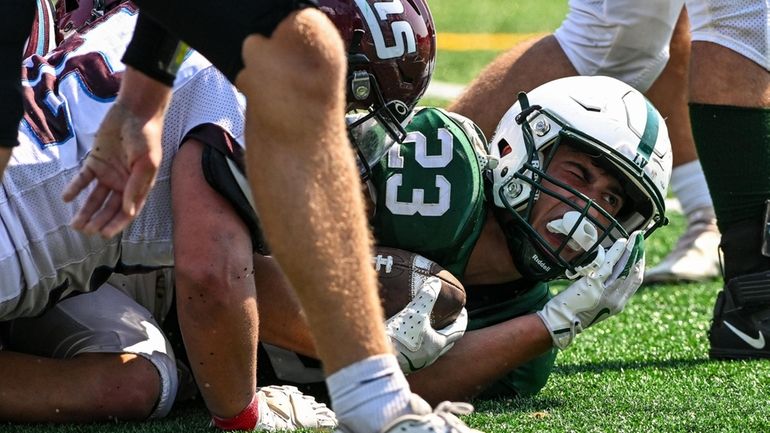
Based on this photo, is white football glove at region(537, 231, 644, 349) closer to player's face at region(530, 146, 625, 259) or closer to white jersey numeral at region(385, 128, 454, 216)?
player's face at region(530, 146, 625, 259)

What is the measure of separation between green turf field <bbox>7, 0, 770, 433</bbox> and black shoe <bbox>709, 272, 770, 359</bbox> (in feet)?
0.21

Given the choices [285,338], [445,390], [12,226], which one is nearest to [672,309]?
[445,390]

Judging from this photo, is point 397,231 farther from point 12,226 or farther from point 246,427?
point 12,226

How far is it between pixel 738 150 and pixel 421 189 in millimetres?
927

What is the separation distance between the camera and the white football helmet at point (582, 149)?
301 centimetres

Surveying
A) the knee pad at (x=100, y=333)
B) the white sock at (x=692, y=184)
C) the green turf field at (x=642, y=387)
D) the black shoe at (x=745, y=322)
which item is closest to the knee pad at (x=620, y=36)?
the white sock at (x=692, y=184)

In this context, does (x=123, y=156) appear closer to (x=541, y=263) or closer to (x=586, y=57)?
(x=541, y=263)

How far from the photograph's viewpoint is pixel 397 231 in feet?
9.55

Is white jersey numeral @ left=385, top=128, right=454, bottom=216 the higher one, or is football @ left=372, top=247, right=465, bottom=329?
white jersey numeral @ left=385, top=128, right=454, bottom=216

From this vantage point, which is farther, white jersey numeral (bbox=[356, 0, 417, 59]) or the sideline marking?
the sideline marking

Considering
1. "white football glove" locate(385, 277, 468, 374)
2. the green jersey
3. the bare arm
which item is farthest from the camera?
the green jersey

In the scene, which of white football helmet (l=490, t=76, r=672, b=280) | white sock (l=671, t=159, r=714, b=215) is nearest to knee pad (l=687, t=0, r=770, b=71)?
white football helmet (l=490, t=76, r=672, b=280)

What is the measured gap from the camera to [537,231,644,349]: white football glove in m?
2.87

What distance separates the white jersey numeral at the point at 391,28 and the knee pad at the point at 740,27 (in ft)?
3.15
